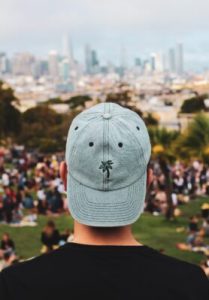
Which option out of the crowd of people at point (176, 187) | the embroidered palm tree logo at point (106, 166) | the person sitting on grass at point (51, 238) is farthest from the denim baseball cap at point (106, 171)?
the crowd of people at point (176, 187)

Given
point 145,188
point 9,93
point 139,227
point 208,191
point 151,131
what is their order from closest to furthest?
point 145,188
point 139,227
point 151,131
point 208,191
point 9,93

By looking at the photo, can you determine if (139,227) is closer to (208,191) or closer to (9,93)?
(208,191)

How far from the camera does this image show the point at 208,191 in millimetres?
17625

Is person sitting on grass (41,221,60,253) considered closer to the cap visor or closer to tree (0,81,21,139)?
the cap visor

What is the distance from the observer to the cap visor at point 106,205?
4.97ft

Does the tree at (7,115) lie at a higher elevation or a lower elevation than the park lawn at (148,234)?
lower

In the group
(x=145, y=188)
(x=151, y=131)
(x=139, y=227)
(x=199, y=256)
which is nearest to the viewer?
Result: (x=145, y=188)

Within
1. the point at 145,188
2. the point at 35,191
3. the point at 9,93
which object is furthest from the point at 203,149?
the point at 9,93

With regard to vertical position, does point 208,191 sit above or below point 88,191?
below

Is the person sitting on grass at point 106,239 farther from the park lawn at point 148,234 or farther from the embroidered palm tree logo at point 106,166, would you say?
the park lawn at point 148,234

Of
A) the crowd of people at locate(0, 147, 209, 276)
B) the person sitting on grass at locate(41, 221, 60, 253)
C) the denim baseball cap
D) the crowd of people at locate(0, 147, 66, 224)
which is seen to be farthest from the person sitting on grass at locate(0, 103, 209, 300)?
the crowd of people at locate(0, 147, 66, 224)

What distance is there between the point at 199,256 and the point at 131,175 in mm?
9285

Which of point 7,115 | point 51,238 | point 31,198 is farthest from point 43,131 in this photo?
point 51,238

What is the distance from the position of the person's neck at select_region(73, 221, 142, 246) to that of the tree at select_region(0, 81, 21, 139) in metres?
41.5
